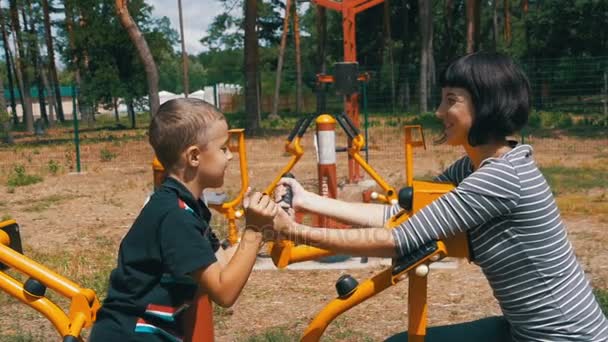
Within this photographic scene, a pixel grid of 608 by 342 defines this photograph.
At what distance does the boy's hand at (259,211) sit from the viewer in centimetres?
185

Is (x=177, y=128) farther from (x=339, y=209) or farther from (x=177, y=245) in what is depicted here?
(x=339, y=209)

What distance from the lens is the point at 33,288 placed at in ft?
7.13

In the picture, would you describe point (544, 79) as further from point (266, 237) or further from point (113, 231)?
point (266, 237)

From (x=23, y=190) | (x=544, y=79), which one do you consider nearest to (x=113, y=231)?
(x=23, y=190)

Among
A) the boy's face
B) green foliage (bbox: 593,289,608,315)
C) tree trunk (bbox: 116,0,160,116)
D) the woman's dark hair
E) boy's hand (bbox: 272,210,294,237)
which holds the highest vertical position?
tree trunk (bbox: 116,0,160,116)

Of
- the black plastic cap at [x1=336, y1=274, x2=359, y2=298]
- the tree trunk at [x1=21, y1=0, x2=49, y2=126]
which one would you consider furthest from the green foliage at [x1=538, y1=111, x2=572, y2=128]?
the tree trunk at [x1=21, y1=0, x2=49, y2=126]

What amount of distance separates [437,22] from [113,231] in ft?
128

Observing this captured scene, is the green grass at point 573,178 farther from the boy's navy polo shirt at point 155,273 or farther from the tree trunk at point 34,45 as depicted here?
the tree trunk at point 34,45

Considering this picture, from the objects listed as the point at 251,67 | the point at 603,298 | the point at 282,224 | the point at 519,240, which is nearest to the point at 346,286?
the point at 282,224

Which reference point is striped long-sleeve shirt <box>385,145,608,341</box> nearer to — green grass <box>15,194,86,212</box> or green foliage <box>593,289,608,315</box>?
green foliage <box>593,289,608,315</box>

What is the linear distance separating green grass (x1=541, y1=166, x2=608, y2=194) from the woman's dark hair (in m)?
7.56

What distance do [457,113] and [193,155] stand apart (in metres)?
0.75

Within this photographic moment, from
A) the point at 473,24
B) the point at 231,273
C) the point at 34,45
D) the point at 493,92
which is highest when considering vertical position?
the point at 34,45

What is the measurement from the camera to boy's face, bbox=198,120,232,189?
2.03 metres
